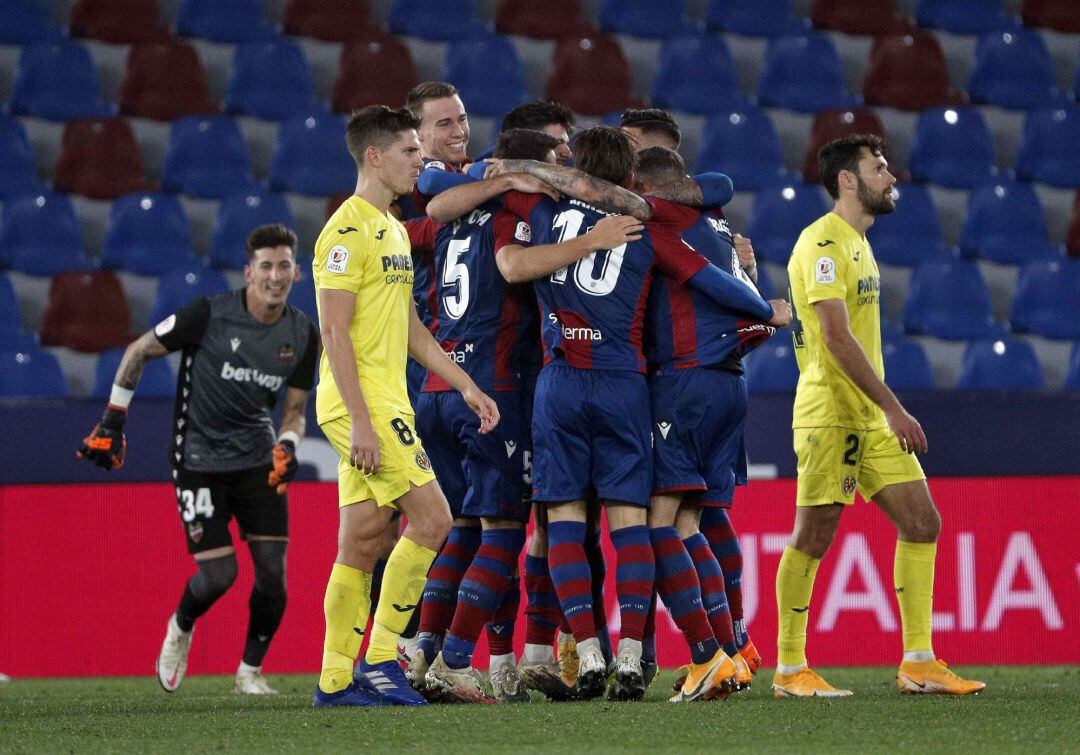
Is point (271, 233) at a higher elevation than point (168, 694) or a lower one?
higher

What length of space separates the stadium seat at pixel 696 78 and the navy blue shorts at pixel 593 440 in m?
5.71

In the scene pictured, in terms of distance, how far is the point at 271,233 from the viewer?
6.76 metres

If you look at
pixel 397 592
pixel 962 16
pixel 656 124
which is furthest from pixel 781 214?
pixel 397 592

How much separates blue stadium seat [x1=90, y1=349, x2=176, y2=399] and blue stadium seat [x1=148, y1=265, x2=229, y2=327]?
1.03ft

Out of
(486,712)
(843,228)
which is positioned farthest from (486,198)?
(486,712)

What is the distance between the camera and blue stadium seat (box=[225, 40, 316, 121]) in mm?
10406

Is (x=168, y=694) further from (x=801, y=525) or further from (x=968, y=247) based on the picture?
(x=968, y=247)

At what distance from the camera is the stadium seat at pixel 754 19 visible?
10906 millimetres

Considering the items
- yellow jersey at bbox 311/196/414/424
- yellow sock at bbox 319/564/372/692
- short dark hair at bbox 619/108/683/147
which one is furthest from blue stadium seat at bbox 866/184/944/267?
yellow sock at bbox 319/564/372/692

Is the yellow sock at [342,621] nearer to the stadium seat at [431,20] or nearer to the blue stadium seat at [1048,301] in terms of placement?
the blue stadium seat at [1048,301]

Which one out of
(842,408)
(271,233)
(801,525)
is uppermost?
(271,233)

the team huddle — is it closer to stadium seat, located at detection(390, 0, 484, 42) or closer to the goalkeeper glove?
the goalkeeper glove

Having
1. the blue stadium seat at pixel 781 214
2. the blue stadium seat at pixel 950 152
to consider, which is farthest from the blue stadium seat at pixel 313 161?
the blue stadium seat at pixel 950 152

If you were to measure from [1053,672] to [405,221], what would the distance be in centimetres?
346
